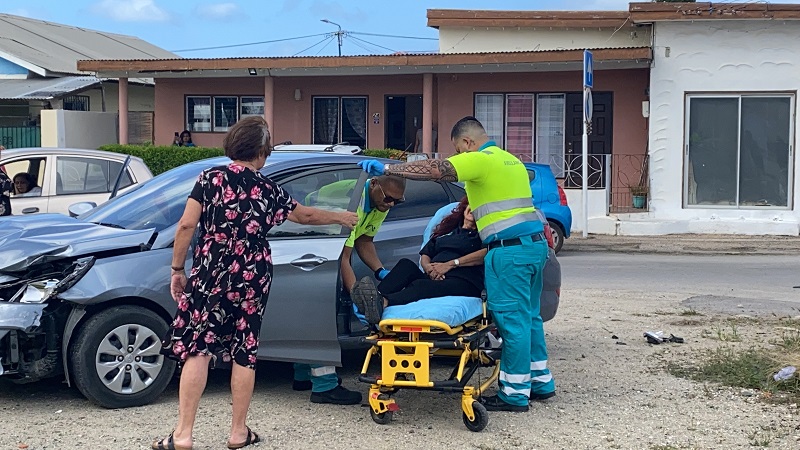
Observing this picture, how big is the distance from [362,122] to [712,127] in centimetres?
804

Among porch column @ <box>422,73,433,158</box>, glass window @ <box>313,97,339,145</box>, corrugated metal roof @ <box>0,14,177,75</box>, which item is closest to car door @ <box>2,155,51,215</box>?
porch column @ <box>422,73,433,158</box>

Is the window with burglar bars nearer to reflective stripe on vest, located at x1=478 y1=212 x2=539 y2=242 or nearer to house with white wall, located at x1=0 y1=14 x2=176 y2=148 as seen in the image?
house with white wall, located at x1=0 y1=14 x2=176 y2=148

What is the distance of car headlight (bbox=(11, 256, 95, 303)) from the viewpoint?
607cm

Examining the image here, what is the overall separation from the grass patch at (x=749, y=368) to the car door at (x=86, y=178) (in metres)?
6.69

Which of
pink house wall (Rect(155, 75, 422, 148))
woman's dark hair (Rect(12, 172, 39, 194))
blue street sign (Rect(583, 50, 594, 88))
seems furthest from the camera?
pink house wall (Rect(155, 75, 422, 148))

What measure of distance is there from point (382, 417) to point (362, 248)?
3.83ft

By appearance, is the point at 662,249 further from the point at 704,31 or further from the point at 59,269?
the point at 59,269

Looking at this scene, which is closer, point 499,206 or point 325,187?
point 499,206

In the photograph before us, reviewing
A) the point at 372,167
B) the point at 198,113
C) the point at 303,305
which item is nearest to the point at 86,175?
the point at 303,305

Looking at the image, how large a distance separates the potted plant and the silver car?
1361 centimetres

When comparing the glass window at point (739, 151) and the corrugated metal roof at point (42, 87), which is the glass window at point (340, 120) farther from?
the glass window at point (739, 151)

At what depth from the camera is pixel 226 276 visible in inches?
210

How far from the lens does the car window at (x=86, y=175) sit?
11.5m

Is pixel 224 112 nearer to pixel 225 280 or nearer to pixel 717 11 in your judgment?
pixel 717 11
